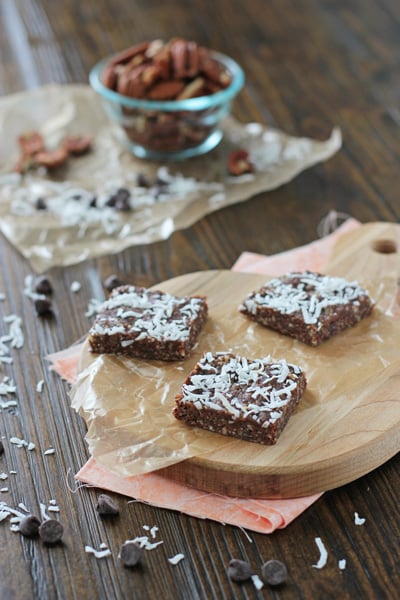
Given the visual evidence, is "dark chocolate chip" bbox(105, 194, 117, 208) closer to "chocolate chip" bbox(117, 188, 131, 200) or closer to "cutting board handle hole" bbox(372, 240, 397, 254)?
"chocolate chip" bbox(117, 188, 131, 200)

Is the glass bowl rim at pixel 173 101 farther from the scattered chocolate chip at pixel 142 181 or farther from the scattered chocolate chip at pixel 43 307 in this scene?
the scattered chocolate chip at pixel 43 307

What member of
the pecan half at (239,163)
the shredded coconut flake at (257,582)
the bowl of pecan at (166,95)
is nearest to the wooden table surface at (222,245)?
the shredded coconut flake at (257,582)

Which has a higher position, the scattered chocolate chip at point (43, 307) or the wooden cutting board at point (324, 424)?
the wooden cutting board at point (324, 424)

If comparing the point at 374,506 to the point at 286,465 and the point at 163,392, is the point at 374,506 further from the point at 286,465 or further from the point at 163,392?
the point at 163,392

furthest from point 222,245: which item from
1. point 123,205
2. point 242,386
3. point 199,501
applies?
point 199,501

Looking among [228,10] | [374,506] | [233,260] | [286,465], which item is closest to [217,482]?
[286,465]

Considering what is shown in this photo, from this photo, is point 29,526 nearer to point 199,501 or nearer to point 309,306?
point 199,501
